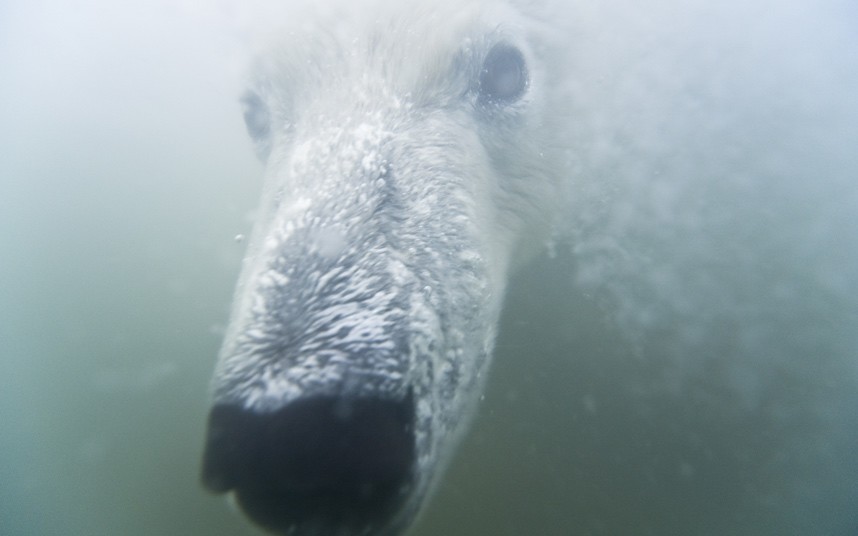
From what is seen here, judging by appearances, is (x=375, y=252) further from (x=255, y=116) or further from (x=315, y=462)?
(x=255, y=116)

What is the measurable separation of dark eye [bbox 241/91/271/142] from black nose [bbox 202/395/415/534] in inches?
81.2

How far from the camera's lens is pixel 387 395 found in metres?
1.21

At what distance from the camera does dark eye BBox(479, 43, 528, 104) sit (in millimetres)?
2416

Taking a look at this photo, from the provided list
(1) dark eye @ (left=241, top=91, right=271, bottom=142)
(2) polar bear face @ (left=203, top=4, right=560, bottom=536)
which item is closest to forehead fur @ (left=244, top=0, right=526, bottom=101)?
(2) polar bear face @ (left=203, top=4, right=560, bottom=536)

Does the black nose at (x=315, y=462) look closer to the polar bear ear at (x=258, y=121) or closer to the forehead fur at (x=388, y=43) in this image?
the forehead fur at (x=388, y=43)

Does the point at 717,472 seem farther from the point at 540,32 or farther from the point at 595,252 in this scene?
the point at 540,32

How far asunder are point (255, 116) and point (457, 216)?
5.53 feet

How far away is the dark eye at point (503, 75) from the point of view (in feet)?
7.93

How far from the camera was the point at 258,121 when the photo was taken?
9.82ft

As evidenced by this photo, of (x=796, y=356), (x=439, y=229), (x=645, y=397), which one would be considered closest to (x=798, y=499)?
(x=796, y=356)

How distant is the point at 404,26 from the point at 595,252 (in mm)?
1806

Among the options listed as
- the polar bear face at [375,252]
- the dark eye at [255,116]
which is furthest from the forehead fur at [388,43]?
the dark eye at [255,116]

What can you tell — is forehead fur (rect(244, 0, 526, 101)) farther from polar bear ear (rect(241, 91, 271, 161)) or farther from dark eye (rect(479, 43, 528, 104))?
polar bear ear (rect(241, 91, 271, 161))

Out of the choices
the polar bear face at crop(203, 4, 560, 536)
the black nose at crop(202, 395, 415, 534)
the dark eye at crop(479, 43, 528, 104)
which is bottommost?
the black nose at crop(202, 395, 415, 534)
